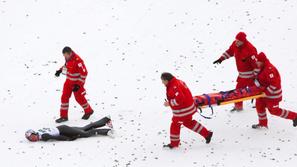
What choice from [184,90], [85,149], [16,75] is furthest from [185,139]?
[16,75]

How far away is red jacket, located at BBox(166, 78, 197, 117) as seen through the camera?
1061cm

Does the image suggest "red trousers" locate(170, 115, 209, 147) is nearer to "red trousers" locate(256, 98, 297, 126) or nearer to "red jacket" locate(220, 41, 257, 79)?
"red trousers" locate(256, 98, 297, 126)

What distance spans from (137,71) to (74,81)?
2822 mm

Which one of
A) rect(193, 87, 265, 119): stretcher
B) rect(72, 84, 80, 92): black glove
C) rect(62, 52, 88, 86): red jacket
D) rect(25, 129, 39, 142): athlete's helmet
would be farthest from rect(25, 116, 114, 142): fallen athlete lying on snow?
rect(193, 87, 265, 119): stretcher

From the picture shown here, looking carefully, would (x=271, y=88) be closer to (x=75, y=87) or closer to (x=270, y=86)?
(x=270, y=86)

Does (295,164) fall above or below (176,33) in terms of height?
below

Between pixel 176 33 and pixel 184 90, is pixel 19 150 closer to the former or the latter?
pixel 184 90

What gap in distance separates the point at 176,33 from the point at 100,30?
2.33 m

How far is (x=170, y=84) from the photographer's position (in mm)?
10734

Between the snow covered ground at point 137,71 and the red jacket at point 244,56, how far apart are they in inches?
41.0

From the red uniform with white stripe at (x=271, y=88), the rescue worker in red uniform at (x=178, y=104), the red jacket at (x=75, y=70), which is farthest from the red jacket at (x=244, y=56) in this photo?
the red jacket at (x=75, y=70)

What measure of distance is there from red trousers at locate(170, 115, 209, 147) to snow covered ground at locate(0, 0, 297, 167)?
0.26 metres

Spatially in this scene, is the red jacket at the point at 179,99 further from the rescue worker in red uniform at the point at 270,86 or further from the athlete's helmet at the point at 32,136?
the athlete's helmet at the point at 32,136

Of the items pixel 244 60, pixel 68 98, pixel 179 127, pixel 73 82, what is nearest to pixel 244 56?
pixel 244 60
